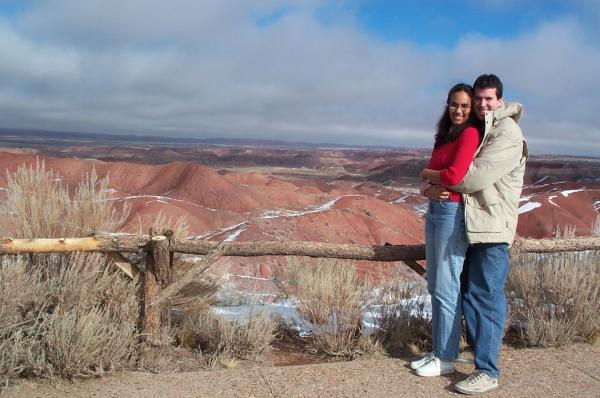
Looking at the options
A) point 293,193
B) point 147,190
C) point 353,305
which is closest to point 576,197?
point 293,193

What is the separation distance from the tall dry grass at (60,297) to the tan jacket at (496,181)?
2609 mm

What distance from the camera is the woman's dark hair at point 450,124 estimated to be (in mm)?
3516

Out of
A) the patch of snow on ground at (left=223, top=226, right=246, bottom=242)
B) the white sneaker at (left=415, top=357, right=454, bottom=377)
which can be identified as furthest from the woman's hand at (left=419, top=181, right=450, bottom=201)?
the patch of snow on ground at (left=223, top=226, right=246, bottom=242)

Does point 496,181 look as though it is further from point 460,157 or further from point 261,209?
point 261,209

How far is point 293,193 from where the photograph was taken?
802 inches

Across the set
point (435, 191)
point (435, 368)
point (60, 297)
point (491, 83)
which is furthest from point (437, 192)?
point (60, 297)

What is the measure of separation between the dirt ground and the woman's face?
6.01 feet

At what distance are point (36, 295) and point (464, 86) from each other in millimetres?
3474

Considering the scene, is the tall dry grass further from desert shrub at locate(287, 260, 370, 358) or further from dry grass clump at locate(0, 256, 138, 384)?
desert shrub at locate(287, 260, 370, 358)

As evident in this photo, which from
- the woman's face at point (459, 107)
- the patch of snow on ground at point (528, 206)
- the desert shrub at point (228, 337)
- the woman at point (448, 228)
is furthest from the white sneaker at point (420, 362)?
the patch of snow on ground at point (528, 206)

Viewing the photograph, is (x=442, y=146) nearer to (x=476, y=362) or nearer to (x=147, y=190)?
(x=476, y=362)

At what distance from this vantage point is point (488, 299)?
361 cm

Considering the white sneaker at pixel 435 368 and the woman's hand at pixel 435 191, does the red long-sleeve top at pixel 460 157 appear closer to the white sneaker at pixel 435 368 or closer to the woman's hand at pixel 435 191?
the woman's hand at pixel 435 191

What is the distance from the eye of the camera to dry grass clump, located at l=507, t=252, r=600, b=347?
447 cm
